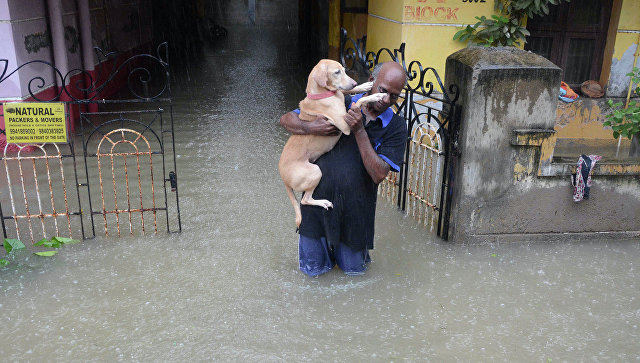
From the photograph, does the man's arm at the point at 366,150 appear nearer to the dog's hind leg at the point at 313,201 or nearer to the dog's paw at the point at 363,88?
the dog's paw at the point at 363,88

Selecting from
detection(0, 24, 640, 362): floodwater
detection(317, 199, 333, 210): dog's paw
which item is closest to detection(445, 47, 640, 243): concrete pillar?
detection(0, 24, 640, 362): floodwater

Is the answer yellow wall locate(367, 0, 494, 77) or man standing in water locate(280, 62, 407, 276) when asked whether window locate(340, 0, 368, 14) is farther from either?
Answer: man standing in water locate(280, 62, 407, 276)

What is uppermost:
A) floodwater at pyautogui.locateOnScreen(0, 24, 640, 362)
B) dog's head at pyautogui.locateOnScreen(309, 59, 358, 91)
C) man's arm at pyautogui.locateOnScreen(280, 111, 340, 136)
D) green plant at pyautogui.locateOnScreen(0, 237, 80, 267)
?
dog's head at pyautogui.locateOnScreen(309, 59, 358, 91)

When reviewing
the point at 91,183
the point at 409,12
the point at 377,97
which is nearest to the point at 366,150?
the point at 377,97

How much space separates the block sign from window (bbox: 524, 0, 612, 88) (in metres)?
7.10

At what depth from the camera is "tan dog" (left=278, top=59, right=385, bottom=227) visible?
3883 millimetres

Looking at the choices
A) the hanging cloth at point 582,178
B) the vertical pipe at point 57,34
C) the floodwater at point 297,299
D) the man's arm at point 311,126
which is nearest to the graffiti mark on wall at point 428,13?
the floodwater at point 297,299

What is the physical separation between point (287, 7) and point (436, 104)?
2611 centimetres

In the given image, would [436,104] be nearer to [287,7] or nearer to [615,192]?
[615,192]

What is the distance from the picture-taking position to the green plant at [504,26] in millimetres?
8047

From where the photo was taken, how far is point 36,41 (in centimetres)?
806

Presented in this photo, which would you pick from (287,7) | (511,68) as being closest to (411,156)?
(511,68)

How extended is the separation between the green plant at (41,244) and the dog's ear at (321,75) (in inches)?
114

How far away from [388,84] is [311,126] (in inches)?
24.9
